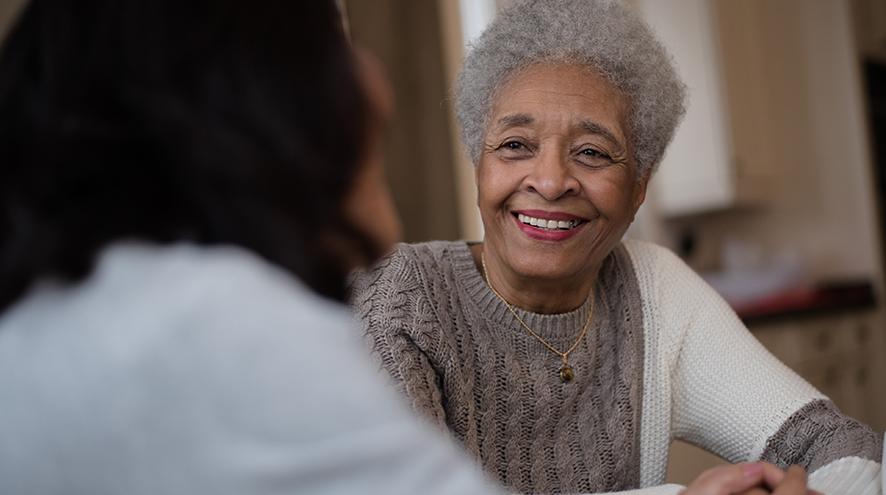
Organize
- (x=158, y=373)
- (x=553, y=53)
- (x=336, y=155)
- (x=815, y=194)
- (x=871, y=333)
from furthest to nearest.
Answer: (x=815, y=194), (x=871, y=333), (x=553, y=53), (x=336, y=155), (x=158, y=373)

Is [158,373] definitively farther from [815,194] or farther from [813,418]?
[815,194]

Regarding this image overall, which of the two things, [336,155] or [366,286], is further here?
[366,286]

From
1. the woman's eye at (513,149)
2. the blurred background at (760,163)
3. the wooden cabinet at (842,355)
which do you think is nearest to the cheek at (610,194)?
the woman's eye at (513,149)

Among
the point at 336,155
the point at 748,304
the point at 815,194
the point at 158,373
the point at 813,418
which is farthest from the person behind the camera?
the point at 815,194

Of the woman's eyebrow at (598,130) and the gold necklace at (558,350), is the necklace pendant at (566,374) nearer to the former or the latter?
the gold necklace at (558,350)

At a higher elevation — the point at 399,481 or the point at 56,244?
the point at 56,244

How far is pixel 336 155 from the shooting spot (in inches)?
25.0

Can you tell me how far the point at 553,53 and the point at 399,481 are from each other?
100 cm

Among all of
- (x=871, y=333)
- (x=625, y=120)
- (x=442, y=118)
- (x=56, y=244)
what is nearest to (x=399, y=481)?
(x=56, y=244)

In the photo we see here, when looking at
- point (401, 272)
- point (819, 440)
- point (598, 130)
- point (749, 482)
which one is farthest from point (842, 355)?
point (749, 482)

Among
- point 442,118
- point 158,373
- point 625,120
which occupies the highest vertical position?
point 442,118

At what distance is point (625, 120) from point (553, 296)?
12.2 inches

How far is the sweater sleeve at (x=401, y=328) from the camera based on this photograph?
1.19 meters

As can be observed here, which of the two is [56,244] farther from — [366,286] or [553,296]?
[553,296]
